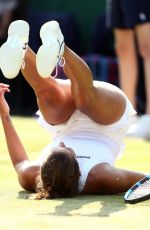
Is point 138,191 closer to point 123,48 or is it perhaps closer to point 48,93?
point 48,93

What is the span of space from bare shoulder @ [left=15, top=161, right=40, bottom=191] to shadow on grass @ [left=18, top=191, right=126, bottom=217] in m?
0.06

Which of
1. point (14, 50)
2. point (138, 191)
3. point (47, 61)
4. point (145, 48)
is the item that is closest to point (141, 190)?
point (138, 191)

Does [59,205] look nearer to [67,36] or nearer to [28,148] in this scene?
[28,148]

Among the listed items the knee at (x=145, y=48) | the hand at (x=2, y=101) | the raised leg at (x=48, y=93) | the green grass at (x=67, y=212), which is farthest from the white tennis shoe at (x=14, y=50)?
the knee at (x=145, y=48)

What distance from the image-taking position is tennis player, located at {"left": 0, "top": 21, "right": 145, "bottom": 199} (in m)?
4.21

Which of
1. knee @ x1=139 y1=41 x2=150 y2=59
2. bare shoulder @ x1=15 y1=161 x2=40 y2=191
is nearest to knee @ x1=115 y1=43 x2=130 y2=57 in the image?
knee @ x1=139 y1=41 x2=150 y2=59

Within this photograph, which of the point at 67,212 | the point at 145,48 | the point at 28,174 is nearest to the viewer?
the point at 67,212

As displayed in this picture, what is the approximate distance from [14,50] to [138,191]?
3.49 ft

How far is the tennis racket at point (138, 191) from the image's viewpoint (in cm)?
396

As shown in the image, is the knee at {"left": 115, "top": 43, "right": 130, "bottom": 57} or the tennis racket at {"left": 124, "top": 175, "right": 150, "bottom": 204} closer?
the tennis racket at {"left": 124, "top": 175, "right": 150, "bottom": 204}

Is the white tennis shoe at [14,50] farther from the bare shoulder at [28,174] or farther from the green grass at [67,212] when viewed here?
the green grass at [67,212]

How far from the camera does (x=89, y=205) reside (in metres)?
4.03

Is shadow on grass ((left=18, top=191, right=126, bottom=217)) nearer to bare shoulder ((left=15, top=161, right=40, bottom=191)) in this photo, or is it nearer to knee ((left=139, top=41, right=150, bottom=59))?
bare shoulder ((left=15, top=161, right=40, bottom=191))

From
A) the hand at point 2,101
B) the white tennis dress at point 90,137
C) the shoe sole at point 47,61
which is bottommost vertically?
the white tennis dress at point 90,137
